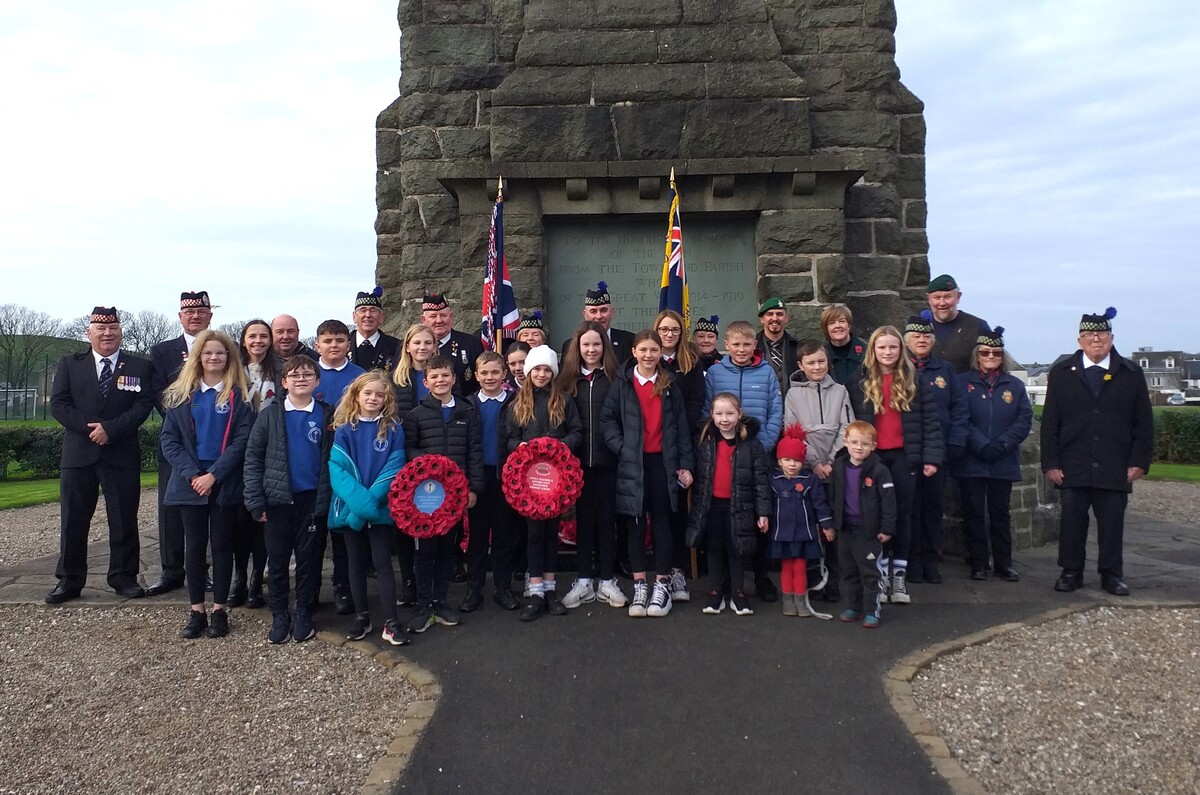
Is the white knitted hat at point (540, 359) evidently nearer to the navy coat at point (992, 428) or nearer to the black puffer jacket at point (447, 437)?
the black puffer jacket at point (447, 437)

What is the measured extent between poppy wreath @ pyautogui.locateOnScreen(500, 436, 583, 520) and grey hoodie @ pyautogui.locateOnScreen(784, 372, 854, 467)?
1.58 m

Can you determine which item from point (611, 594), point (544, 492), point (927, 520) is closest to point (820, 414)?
point (927, 520)

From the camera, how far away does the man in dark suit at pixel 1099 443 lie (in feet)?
17.7

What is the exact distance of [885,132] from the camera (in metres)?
7.22

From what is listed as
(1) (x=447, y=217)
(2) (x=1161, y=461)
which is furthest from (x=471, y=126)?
(2) (x=1161, y=461)

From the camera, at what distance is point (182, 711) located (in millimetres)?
3643

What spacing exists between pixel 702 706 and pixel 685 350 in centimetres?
248

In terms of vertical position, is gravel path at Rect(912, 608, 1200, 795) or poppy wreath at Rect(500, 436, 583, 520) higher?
poppy wreath at Rect(500, 436, 583, 520)

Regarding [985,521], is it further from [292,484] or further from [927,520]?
[292,484]

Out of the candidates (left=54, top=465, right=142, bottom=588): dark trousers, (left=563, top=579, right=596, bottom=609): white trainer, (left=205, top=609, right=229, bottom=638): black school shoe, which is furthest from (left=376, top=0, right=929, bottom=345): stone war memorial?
(left=205, top=609, right=229, bottom=638): black school shoe

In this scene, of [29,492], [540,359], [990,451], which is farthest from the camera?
[29,492]

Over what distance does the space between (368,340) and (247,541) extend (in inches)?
69.6

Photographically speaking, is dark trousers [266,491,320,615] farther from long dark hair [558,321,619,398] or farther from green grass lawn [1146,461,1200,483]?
green grass lawn [1146,461,1200,483]

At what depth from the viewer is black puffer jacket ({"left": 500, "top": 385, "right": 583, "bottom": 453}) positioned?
491cm
